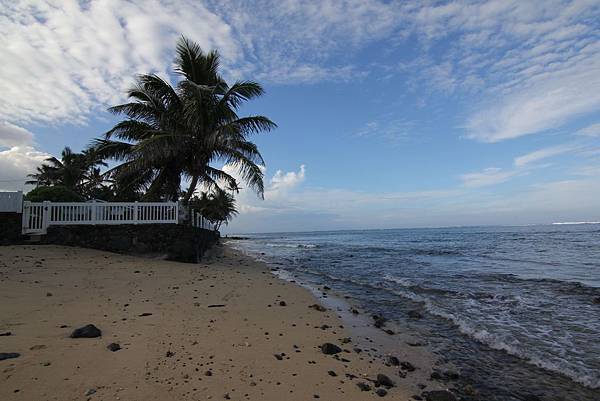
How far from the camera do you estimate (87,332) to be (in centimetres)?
482

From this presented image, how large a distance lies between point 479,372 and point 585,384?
1.33 metres

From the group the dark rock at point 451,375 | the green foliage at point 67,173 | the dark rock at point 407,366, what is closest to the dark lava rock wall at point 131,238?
the dark rock at point 407,366

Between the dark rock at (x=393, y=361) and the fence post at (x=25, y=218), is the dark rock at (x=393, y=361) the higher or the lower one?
A: the lower one

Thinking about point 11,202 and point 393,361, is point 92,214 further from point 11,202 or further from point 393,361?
point 393,361

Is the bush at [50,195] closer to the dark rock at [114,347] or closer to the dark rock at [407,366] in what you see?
the dark rock at [114,347]

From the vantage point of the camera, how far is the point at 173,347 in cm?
473

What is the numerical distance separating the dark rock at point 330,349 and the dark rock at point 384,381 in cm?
94

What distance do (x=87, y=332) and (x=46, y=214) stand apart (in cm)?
1097

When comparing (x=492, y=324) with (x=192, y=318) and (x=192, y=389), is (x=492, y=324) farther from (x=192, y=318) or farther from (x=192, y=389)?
(x=192, y=389)

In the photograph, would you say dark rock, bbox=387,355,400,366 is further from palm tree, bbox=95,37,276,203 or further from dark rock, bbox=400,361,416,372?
palm tree, bbox=95,37,276,203

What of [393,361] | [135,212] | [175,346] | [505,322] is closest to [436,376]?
[393,361]

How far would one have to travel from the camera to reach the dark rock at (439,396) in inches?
164

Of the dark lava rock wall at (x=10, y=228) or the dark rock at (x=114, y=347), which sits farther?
the dark lava rock wall at (x=10, y=228)

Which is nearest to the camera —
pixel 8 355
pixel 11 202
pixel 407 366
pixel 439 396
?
pixel 8 355
